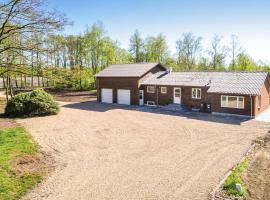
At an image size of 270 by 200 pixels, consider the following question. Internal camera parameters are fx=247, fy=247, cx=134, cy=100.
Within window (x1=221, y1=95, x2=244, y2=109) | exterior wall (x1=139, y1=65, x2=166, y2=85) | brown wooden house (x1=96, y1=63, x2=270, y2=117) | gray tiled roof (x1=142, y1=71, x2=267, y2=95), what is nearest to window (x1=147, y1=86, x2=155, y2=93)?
brown wooden house (x1=96, y1=63, x2=270, y2=117)

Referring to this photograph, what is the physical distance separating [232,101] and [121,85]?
13915 mm

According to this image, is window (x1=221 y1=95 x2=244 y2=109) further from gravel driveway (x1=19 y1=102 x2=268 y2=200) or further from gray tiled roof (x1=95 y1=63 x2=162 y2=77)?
gray tiled roof (x1=95 y1=63 x2=162 y2=77)

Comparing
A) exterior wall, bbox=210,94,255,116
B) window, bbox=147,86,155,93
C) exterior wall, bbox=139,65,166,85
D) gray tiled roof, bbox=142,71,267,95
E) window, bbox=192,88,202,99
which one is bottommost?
exterior wall, bbox=210,94,255,116

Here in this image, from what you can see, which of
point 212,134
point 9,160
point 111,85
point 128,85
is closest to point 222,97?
point 212,134

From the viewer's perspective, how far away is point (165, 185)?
950 cm

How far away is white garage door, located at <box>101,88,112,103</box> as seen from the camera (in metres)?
33.1

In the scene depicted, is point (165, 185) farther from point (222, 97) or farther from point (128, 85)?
Result: point (128, 85)

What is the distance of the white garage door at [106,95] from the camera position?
33.1 m

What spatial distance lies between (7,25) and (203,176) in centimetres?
1561

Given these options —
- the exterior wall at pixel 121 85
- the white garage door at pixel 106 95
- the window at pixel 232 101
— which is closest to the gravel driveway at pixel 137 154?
the window at pixel 232 101

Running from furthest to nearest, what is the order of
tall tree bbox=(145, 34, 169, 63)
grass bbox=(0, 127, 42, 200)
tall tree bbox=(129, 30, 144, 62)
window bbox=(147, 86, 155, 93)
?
tall tree bbox=(129, 30, 144, 62) < tall tree bbox=(145, 34, 169, 63) < window bbox=(147, 86, 155, 93) < grass bbox=(0, 127, 42, 200)

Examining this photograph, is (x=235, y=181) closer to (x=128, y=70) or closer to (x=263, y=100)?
(x=263, y=100)

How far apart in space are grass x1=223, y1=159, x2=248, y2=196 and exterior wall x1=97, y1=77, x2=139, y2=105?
19810mm

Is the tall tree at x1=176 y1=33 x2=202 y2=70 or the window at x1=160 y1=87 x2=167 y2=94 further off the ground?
the tall tree at x1=176 y1=33 x2=202 y2=70
